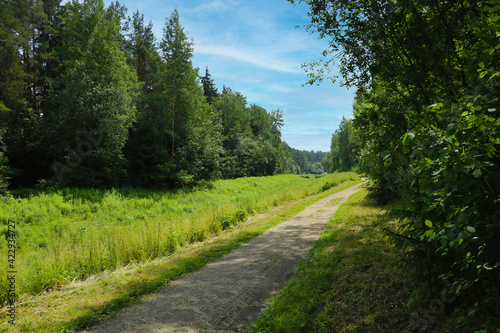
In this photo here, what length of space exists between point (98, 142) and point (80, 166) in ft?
7.18

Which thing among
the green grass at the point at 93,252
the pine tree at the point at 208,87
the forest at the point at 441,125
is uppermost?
the pine tree at the point at 208,87

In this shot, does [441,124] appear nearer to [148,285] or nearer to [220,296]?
[220,296]

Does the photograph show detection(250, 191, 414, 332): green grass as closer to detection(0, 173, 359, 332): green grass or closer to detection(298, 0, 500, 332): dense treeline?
detection(298, 0, 500, 332): dense treeline

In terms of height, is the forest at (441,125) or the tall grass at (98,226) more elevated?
the forest at (441,125)

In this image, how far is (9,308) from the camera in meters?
4.85

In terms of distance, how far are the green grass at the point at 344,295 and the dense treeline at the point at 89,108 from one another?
18.8 metres

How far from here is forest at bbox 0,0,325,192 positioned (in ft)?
63.4

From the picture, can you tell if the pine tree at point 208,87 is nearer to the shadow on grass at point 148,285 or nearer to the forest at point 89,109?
the forest at point 89,109

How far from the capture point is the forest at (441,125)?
79.0 inches

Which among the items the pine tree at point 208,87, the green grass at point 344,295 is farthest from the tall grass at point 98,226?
the pine tree at point 208,87

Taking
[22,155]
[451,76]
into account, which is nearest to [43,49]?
[22,155]

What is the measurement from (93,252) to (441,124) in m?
8.18

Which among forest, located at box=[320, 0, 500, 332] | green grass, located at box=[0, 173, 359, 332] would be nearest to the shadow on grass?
green grass, located at box=[0, 173, 359, 332]

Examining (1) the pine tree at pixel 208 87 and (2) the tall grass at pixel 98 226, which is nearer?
(2) the tall grass at pixel 98 226
